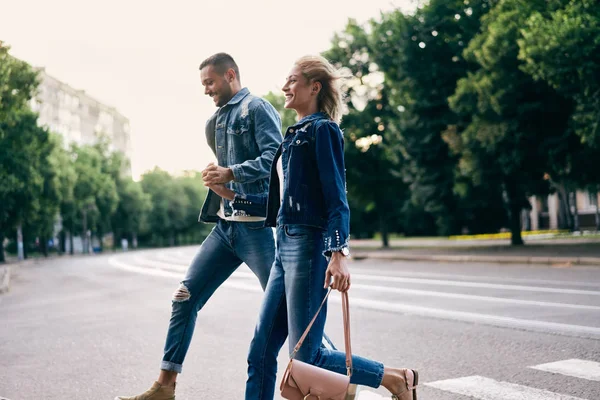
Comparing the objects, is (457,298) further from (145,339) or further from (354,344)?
(145,339)

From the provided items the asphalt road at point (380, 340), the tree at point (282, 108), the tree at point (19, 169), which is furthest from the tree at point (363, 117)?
the asphalt road at point (380, 340)

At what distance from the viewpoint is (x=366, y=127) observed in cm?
3353

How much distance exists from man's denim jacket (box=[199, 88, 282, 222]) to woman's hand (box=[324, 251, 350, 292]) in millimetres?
950

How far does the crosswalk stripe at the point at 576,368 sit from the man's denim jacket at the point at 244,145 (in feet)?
9.16

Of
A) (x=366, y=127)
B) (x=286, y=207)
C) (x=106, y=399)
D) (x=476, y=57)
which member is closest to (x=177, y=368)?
(x=106, y=399)

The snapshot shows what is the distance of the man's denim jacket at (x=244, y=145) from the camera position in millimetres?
4145

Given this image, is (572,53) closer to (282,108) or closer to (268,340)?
(268,340)

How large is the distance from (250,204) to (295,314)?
0.96 meters

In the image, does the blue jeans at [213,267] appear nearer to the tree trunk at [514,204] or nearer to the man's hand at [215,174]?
the man's hand at [215,174]

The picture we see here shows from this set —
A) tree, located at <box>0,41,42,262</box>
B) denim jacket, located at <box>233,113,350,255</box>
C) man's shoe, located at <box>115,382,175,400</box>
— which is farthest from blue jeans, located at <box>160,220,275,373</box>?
tree, located at <box>0,41,42,262</box>

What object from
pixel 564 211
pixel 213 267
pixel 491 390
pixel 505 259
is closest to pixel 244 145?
pixel 213 267

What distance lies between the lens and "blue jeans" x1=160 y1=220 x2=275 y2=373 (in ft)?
13.8

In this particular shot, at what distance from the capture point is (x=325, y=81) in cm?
363

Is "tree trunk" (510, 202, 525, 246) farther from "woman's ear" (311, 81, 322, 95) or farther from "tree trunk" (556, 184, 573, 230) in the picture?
"woman's ear" (311, 81, 322, 95)
